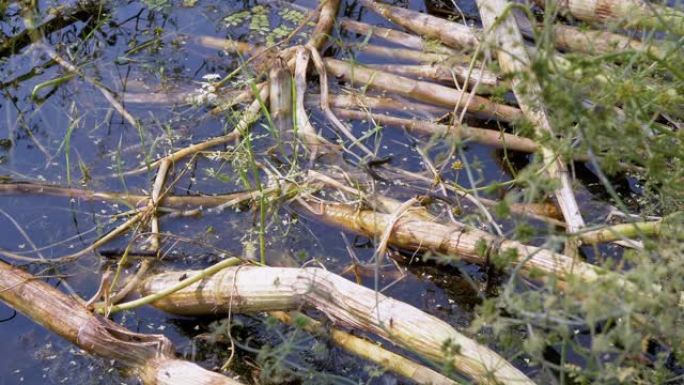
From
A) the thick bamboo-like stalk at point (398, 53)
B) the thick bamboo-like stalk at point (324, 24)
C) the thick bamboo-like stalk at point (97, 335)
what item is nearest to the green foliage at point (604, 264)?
the thick bamboo-like stalk at point (97, 335)

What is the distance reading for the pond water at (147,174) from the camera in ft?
12.6

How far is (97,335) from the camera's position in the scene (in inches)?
142

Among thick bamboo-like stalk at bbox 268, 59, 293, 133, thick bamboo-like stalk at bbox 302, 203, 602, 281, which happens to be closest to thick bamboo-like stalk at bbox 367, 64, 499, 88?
thick bamboo-like stalk at bbox 268, 59, 293, 133

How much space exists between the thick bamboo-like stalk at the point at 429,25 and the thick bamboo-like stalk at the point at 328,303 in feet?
6.40

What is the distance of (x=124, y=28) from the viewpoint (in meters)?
5.57

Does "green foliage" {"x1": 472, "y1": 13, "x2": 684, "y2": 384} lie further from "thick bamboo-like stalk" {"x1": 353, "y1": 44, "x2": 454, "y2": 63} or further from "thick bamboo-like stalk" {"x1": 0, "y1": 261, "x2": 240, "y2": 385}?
"thick bamboo-like stalk" {"x1": 353, "y1": 44, "x2": 454, "y2": 63}

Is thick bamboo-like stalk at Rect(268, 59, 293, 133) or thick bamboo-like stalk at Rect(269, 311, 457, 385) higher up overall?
thick bamboo-like stalk at Rect(268, 59, 293, 133)

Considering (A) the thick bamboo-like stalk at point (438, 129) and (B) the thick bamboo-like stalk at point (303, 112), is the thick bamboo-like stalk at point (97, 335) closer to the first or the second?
(B) the thick bamboo-like stalk at point (303, 112)

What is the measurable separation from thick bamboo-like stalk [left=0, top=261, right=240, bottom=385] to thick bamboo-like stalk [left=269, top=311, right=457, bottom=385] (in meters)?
0.44

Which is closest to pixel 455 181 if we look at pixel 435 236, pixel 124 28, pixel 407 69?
pixel 435 236

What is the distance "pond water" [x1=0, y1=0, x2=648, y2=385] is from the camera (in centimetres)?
383

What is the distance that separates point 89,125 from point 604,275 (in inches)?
125

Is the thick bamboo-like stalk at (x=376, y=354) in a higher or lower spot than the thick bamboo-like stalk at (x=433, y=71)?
lower

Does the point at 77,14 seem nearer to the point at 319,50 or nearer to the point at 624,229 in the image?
the point at 319,50
